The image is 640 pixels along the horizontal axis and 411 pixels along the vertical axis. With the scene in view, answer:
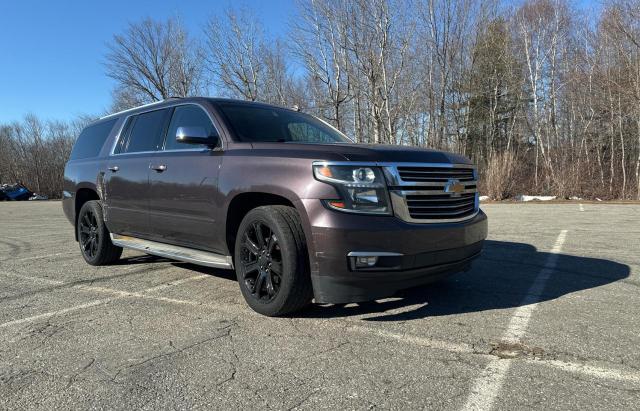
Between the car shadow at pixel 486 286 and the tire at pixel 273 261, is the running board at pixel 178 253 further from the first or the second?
the car shadow at pixel 486 286

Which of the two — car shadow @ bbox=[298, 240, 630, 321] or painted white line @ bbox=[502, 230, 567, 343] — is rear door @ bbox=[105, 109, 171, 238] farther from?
painted white line @ bbox=[502, 230, 567, 343]

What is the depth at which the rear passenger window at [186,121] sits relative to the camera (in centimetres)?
460

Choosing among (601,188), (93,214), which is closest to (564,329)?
(93,214)

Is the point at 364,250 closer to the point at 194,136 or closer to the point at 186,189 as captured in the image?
the point at 194,136

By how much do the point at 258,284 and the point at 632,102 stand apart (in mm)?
25812

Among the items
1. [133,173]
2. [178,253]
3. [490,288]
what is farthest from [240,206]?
[490,288]

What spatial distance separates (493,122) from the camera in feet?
110

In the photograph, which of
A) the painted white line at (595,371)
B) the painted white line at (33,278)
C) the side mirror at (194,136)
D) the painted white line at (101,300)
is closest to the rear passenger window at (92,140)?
the painted white line at (33,278)

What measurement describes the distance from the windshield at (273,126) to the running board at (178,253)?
112cm

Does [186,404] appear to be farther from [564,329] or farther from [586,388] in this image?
[564,329]

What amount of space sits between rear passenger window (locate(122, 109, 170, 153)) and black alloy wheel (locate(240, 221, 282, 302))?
189 cm

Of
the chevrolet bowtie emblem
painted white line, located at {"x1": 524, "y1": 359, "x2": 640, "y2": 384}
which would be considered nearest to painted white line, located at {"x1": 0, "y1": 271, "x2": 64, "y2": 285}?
the chevrolet bowtie emblem

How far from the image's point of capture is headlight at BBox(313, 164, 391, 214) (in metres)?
3.37

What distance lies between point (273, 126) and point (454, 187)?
6.30ft
